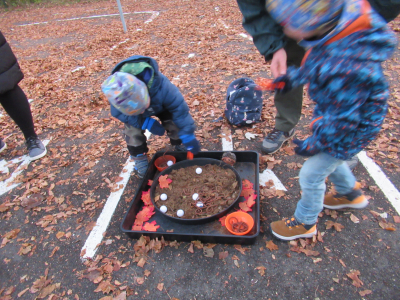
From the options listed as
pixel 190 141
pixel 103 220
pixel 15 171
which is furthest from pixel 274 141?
pixel 15 171

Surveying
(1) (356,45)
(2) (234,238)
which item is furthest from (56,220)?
(1) (356,45)

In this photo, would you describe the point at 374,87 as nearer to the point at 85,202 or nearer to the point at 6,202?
the point at 85,202

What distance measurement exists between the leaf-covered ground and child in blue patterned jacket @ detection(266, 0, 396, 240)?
0.92m

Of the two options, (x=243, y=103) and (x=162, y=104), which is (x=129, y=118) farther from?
(x=243, y=103)

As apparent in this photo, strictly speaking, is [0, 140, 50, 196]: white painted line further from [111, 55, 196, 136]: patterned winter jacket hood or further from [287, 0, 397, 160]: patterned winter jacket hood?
[287, 0, 397, 160]: patterned winter jacket hood

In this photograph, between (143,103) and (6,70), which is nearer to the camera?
(143,103)

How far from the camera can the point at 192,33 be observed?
7.73 metres

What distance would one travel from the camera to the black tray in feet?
6.77

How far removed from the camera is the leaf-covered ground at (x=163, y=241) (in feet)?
6.16

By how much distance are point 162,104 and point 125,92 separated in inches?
23.4

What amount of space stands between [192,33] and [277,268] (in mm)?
7581

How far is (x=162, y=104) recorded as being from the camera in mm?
2447

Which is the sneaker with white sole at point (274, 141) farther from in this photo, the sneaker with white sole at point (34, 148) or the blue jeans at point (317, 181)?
the sneaker with white sole at point (34, 148)

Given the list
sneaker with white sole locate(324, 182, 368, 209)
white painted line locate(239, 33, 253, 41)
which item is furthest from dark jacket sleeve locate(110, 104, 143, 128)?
white painted line locate(239, 33, 253, 41)
